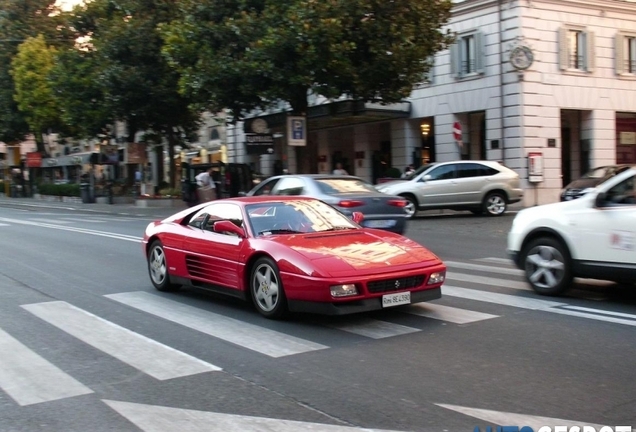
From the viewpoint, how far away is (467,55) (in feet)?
93.7

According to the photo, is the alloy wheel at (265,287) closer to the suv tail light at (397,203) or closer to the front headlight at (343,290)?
the front headlight at (343,290)

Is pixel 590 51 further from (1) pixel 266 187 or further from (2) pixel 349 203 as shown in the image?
(2) pixel 349 203

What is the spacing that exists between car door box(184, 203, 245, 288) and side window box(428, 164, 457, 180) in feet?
44.8

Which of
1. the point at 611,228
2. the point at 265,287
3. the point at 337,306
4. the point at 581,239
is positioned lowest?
the point at 337,306

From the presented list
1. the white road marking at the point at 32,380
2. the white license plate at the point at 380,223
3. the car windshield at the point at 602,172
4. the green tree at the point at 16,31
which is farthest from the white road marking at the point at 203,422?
the green tree at the point at 16,31

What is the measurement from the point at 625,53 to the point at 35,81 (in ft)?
107

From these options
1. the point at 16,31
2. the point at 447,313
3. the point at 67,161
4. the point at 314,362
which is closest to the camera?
the point at 314,362

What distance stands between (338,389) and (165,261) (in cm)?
480

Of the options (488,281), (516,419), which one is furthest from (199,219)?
(516,419)

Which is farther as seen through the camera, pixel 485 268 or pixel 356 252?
pixel 485 268

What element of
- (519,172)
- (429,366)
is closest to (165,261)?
(429,366)

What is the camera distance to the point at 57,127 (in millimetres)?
46094

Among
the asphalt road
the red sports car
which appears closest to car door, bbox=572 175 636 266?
the asphalt road

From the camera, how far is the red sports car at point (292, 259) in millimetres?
7031
